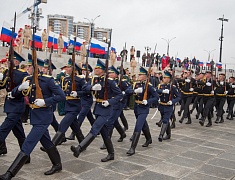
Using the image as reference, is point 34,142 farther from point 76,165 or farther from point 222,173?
point 222,173

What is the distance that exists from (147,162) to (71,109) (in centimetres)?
196

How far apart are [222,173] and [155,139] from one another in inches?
116

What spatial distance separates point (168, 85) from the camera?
8766mm

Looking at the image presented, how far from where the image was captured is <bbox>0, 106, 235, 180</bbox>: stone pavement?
17.6ft

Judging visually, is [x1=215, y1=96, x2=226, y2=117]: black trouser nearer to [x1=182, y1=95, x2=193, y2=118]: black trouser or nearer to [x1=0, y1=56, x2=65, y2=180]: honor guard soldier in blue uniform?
[x1=182, y1=95, x2=193, y2=118]: black trouser

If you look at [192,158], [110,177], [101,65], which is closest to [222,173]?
[192,158]

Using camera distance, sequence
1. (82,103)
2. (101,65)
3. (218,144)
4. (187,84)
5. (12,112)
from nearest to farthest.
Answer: (12,112) < (101,65) < (82,103) < (218,144) < (187,84)

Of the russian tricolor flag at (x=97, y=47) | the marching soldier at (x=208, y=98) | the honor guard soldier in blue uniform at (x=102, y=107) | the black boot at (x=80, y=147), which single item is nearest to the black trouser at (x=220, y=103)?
the marching soldier at (x=208, y=98)

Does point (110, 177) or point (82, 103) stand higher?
point (82, 103)

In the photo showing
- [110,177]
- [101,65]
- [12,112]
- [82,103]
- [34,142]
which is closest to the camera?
[34,142]

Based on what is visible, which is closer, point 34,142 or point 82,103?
point 34,142

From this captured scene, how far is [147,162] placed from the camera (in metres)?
6.27

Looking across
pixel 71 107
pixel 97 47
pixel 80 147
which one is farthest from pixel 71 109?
pixel 97 47

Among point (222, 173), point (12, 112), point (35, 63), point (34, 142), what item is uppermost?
point (35, 63)
